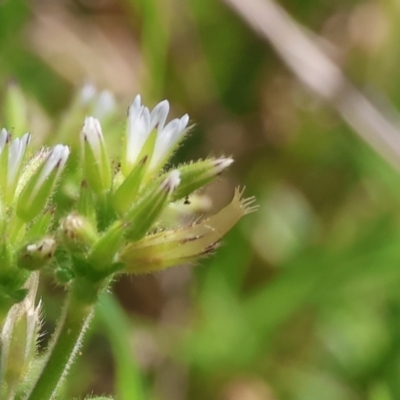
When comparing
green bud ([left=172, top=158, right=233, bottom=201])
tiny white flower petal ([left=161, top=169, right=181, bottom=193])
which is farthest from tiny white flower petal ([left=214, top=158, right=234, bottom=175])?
tiny white flower petal ([left=161, top=169, right=181, bottom=193])

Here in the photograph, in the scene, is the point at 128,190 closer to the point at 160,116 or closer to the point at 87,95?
the point at 160,116

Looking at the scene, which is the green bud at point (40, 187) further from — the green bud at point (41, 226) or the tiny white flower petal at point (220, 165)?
the tiny white flower petal at point (220, 165)

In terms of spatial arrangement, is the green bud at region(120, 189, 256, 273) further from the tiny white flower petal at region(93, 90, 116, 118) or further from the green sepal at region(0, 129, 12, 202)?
the tiny white flower petal at region(93, 90, 116, 118)

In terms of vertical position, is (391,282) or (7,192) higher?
(7,192)

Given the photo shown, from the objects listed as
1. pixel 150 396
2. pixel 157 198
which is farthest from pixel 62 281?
pixel 150 396

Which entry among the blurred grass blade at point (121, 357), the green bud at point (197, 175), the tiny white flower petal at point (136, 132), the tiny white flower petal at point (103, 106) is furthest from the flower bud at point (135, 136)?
the blurred grass blade at point (121, 357)

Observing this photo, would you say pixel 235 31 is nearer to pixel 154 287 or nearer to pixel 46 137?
pixel 154 287

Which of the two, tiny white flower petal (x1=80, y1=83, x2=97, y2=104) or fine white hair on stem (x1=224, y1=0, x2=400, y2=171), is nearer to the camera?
tiny white flower petal (x1=80, y1=83, x2=97, y2=104)

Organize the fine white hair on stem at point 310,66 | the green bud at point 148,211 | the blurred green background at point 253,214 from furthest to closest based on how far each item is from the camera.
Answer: the fine white hair on stem at point 310,66 → the blurred green background at point 253,214 → the green bud at point 148,211
